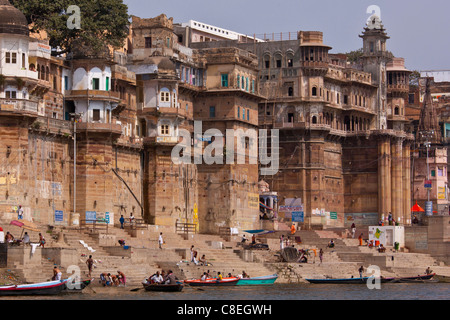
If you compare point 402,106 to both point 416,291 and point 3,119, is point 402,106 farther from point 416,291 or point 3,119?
point 3,119

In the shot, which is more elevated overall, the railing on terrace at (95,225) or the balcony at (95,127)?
the balcony at (95,127)

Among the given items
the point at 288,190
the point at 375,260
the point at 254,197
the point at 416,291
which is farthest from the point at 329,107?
the point at 416,291

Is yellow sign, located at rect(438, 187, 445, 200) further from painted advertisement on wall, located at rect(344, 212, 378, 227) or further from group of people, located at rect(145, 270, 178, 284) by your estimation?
group of people, located at rect(145, 270, 178, 284)

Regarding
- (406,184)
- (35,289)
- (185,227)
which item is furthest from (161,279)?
(406,184)

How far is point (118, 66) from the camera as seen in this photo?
277 ft

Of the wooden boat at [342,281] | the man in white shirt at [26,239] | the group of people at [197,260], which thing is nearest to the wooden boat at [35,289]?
the man in white shirt at [26,239]

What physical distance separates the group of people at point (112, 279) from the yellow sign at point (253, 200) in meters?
29.2

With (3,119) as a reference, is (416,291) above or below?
below

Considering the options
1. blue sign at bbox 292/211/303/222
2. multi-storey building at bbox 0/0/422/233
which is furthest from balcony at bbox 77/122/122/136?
blue sign at bbox 292/211/303/222

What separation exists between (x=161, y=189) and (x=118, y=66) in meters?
8.39

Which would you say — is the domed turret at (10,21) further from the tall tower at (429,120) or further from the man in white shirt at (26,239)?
the tall tower at (429,120)

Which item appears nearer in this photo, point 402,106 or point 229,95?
point 229,95

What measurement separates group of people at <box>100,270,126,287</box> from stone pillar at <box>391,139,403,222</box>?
45062 millimetres

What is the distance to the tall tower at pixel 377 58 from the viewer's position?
110m
